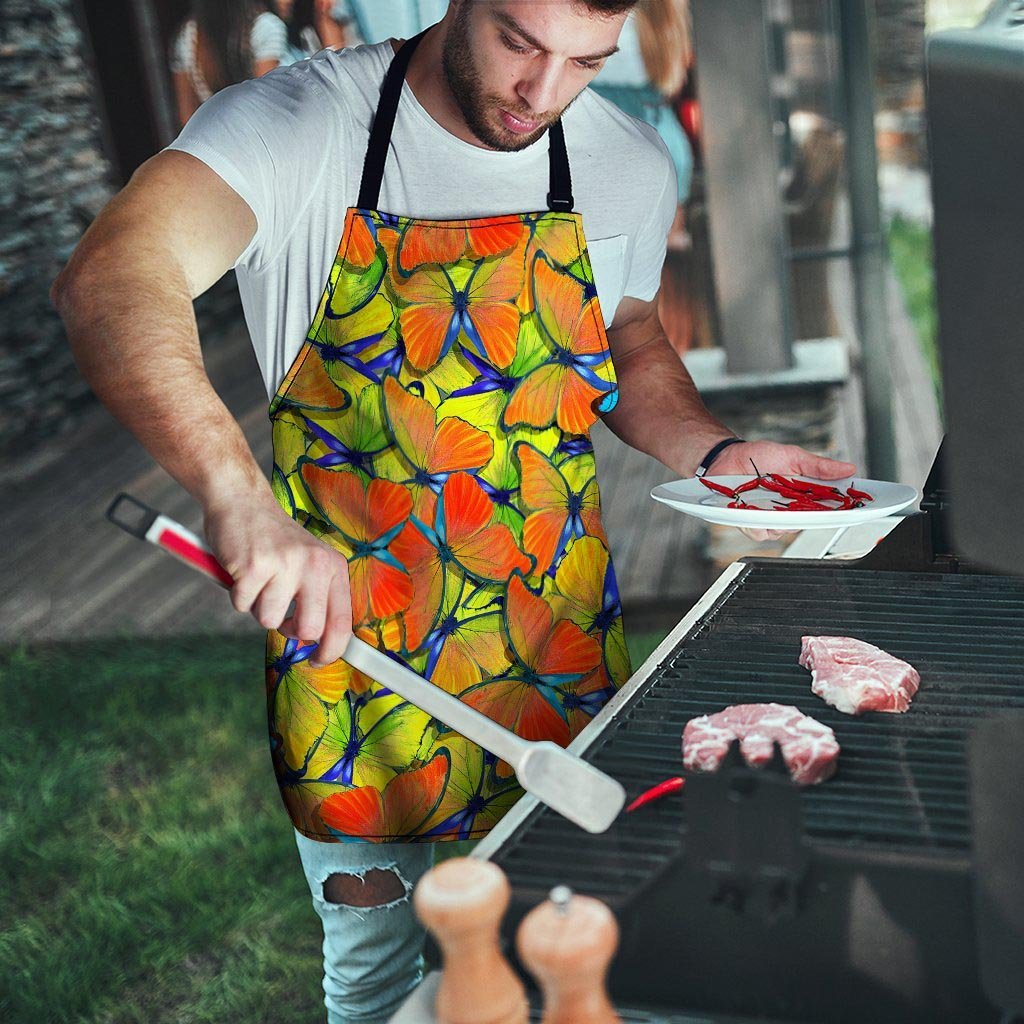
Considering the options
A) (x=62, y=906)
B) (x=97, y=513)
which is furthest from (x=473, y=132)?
(x=97, y=513)

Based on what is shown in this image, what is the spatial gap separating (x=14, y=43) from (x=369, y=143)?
527 centimetres

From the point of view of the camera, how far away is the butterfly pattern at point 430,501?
178 centimetres

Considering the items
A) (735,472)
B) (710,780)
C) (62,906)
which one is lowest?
(62,906)

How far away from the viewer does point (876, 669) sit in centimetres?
133

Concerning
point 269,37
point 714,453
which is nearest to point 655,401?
point 714,453

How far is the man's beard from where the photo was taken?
5.71ft

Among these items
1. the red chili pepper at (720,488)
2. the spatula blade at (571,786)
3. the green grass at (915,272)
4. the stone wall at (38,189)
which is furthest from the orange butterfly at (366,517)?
the green grass at (915,272)

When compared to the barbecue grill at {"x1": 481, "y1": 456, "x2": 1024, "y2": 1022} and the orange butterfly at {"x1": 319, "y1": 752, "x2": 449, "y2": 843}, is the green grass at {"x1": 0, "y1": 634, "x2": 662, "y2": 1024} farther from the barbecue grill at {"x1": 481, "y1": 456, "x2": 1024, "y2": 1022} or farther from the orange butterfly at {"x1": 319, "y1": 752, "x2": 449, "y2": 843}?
the barbecue grill at {"x1": 481, "y1": 456, "x2": 1024, "y2": 1022}

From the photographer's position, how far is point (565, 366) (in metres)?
1.88

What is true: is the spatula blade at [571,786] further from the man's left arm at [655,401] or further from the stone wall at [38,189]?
the stone wall at [38,189]

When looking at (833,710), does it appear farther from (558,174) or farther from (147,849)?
(147,849)

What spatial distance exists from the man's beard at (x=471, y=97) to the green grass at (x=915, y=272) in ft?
19.3

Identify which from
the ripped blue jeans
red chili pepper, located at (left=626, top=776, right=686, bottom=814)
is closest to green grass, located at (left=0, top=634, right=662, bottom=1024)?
the ripped blue jeans

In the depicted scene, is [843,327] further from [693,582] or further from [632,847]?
[632,847]
